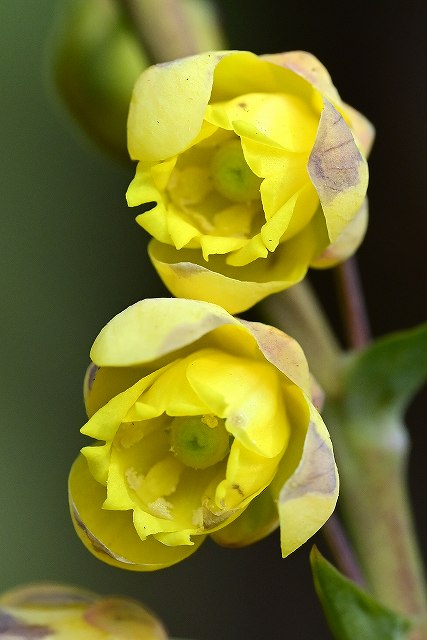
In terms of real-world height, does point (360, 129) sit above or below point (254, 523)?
above

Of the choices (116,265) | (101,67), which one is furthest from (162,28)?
(116,265)

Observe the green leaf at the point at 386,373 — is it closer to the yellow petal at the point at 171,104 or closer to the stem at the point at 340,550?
the stem at the point at 340,550

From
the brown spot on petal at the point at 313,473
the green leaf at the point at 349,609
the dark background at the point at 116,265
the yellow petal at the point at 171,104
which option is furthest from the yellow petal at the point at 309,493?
the dark background at the point at 116,265

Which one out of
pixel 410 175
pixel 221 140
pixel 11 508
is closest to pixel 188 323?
pixel 221 140

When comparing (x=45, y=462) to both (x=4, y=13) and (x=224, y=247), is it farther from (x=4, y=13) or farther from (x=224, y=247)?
(x=224, y=247)

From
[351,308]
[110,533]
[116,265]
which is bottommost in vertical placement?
[116,265]

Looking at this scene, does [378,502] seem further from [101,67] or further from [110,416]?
[101,67]
